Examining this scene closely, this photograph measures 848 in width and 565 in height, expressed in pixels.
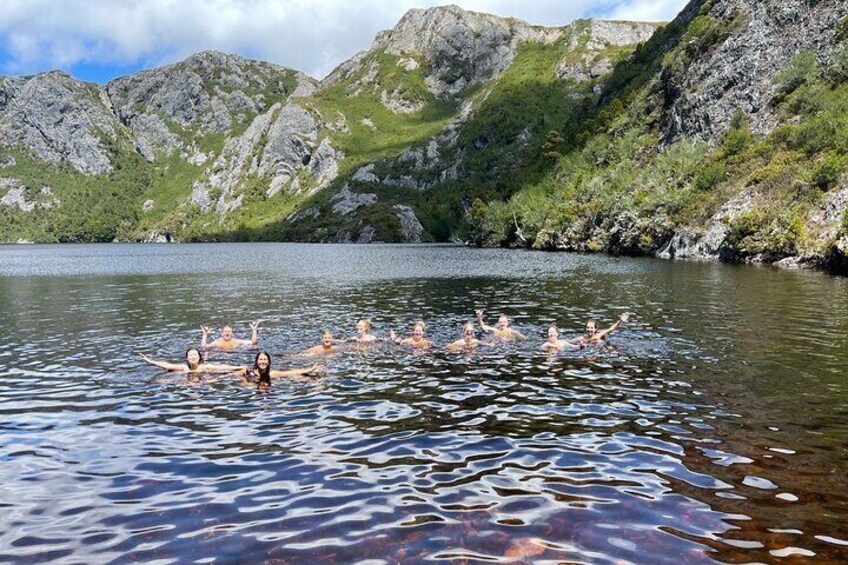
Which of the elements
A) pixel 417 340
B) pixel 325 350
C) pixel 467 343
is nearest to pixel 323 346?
pixel 325 350

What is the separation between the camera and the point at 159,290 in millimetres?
59281

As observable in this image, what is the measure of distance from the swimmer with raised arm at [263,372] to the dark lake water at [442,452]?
52cm

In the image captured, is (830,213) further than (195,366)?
Yes

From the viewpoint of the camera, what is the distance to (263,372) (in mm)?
21609

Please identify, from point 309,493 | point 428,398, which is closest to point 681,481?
point 309,493

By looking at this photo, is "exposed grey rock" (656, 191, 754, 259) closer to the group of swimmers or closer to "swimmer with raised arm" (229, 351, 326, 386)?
the group of swimmers

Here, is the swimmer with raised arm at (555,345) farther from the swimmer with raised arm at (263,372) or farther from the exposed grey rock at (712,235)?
the exposed grey rock at (712,235)

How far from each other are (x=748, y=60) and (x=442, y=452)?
128m

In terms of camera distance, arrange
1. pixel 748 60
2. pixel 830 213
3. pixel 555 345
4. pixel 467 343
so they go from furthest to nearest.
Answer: pixel 748 60
pixel 830 213
pixel 467 343
pixel 555 345

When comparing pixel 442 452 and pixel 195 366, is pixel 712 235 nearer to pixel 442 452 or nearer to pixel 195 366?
pixel 195 366

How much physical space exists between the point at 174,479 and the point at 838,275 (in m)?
67.1

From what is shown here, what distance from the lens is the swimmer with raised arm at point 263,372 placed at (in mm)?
21547

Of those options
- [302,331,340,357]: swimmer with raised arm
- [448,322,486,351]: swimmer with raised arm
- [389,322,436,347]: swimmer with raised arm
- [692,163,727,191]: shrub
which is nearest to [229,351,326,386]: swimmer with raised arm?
[302,331,340,357]: swimmer with raised arm

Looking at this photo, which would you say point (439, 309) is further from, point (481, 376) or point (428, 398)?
point (428, 398)
